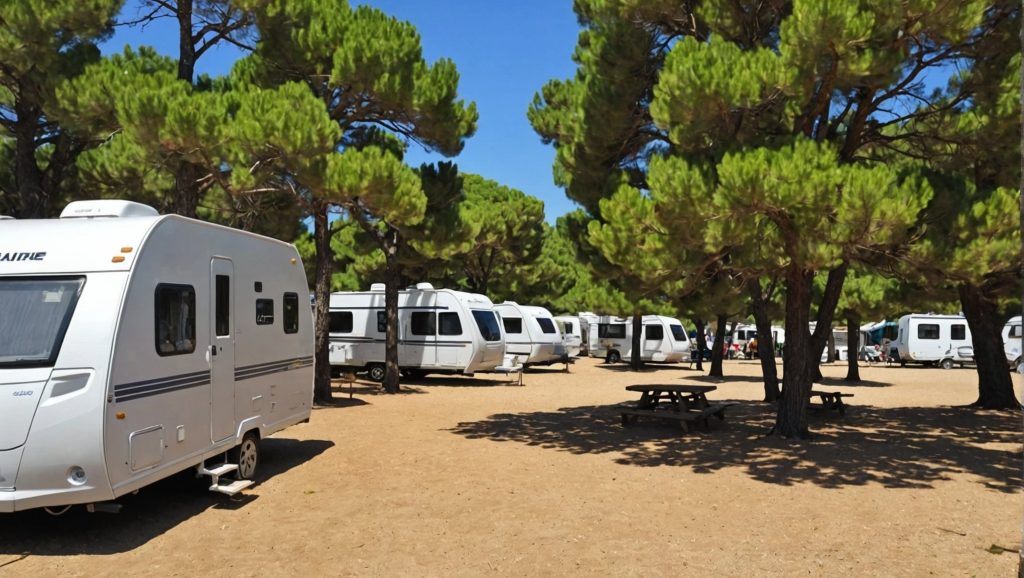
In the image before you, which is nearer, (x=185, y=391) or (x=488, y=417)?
(x=185, y=391)

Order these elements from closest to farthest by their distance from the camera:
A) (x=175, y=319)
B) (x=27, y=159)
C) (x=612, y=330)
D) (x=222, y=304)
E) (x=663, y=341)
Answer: (x=175, y=319) → (x=222, y=304) → (x=27, y=159) → (x=663, y=341) → (x=612, y=330)

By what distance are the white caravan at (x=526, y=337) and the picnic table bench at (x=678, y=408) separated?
1184cm

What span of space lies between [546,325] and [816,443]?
1570 centimetres

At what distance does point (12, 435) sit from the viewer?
487cm

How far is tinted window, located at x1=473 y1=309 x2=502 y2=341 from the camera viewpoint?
19237 mm

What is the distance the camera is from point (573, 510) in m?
6.29

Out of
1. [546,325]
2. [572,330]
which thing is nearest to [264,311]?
[546,325]

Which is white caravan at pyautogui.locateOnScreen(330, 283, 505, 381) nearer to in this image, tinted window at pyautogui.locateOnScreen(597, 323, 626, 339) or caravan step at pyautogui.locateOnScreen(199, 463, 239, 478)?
tinted window at pyautogui.locateOnScreen(597, 323, 626, 339)

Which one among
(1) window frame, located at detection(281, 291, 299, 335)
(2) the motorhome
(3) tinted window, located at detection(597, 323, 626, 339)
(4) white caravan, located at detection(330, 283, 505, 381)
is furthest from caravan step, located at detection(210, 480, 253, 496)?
(2) the motorhome

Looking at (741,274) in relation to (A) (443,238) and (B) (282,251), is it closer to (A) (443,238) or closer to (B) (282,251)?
(B) (282,251)

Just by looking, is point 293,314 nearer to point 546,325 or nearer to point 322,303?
point 322,303

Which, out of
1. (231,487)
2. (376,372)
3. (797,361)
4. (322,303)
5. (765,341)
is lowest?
(231,487)

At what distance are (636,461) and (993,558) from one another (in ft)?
13.0

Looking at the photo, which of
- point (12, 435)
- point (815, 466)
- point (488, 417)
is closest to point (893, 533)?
point (815, 466)
